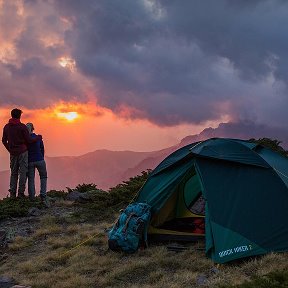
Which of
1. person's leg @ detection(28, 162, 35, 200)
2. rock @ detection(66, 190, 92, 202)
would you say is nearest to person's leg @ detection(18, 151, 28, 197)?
person's leg @ detection(28, 162, 35, 200)

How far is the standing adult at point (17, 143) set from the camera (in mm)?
15703

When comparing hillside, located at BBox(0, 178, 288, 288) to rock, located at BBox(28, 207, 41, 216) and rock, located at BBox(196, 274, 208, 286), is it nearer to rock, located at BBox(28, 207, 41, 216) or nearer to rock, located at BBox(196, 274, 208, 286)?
rock, located at BBox(196, 274, 208, 286)

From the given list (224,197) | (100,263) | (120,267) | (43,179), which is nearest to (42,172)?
(43,179)

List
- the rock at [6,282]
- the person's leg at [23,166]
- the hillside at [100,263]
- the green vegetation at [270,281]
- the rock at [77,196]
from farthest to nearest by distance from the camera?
the rock at [77,196]
the person's leg at [23,166]
the rock at [6,282]
the hillside at [100,263]
the green vegetation at [270,281]

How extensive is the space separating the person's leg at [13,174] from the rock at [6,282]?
7.13 m

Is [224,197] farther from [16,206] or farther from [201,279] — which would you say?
[16,206]

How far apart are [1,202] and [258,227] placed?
10.4 m

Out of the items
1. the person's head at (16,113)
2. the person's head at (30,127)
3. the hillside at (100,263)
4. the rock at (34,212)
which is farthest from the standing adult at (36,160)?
the hillside at (100,263)

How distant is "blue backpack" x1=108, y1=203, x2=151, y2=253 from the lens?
10.7m

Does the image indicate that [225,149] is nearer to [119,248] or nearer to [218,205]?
[218,205]

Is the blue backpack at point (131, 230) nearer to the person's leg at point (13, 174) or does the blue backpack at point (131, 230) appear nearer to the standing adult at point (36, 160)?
the standing adult at point (36, 160)

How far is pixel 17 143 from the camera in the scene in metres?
15.8

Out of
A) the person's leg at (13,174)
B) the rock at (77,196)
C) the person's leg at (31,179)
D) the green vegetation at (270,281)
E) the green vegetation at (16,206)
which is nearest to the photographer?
the green vegetation at (270,281)

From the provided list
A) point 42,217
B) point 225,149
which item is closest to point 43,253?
point 42,217
